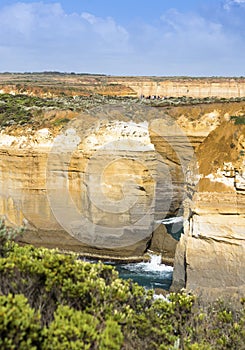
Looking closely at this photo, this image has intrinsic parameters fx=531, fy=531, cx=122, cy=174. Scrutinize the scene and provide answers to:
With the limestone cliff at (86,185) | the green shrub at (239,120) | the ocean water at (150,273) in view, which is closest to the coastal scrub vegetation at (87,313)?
the green shrub at (239,120)

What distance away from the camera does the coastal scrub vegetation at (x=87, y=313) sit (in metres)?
8.09

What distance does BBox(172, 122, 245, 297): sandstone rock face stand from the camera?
1939 cm

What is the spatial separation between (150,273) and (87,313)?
58.5ft

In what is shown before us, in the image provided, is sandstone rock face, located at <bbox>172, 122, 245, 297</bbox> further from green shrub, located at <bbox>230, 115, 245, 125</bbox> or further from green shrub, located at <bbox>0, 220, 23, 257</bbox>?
green shrub, located at <bbox>0, 220, 23, 257</bbox>

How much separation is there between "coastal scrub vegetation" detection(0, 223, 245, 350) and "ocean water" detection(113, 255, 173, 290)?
13.2 metres

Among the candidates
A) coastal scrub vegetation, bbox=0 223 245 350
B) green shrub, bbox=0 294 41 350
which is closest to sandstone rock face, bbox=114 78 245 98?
coastal scrub vegetation, bbox=0 223 245 350

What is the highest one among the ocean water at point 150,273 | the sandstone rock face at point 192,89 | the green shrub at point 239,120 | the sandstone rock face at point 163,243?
the sandstone rock face at point 192,89

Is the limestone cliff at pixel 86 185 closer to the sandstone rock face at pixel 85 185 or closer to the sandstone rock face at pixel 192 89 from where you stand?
the sandstone rock face at pixel 85 185

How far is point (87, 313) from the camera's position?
9758 mm

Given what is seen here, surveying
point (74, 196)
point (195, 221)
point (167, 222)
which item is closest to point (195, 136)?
point (167, 222)

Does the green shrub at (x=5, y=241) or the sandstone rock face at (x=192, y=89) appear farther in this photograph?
the sandstone rock face at (x=192, y=89)

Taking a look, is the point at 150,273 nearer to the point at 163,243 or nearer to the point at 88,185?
the point at 163,243

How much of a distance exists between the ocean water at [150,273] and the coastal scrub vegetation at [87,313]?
13205mm

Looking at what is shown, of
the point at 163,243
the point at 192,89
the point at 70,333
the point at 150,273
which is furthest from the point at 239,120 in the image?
the point at 192,89
